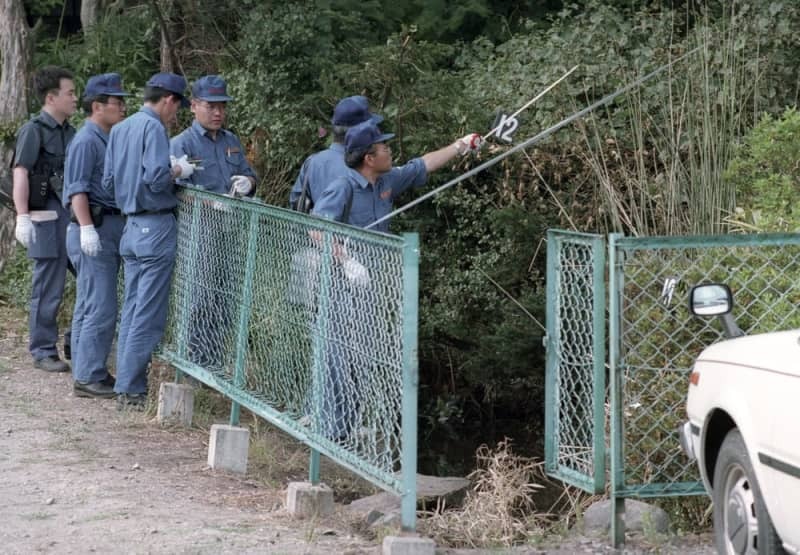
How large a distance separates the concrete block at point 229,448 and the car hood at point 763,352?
2.88m

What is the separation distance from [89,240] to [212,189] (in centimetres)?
84

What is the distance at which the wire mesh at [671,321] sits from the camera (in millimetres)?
5434

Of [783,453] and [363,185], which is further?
[363,185]

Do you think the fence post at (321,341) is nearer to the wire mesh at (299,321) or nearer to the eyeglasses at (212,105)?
the wire mesh at (299,321)

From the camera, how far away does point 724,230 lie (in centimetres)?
832

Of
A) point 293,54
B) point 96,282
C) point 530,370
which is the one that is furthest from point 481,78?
point 96,282

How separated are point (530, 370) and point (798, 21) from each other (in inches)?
127

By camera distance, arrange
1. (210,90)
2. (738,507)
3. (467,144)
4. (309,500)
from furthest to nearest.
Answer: (210,90) → (467,144) → (309,500) → (738,507)

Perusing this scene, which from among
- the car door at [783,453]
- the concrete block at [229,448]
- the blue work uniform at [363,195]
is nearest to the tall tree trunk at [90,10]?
the blue work uniform at [363,195]

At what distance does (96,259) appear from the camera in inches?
331

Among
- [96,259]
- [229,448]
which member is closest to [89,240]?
[96,259]

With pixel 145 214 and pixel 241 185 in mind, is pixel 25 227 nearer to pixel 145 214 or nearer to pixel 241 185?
pixel 145 214

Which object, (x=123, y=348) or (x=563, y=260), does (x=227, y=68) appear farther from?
(x=563, y=260)

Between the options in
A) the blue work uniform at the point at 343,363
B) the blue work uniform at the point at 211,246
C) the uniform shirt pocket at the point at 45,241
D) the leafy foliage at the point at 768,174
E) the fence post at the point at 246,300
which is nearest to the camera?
the blue work uniform at the point at 343,363
